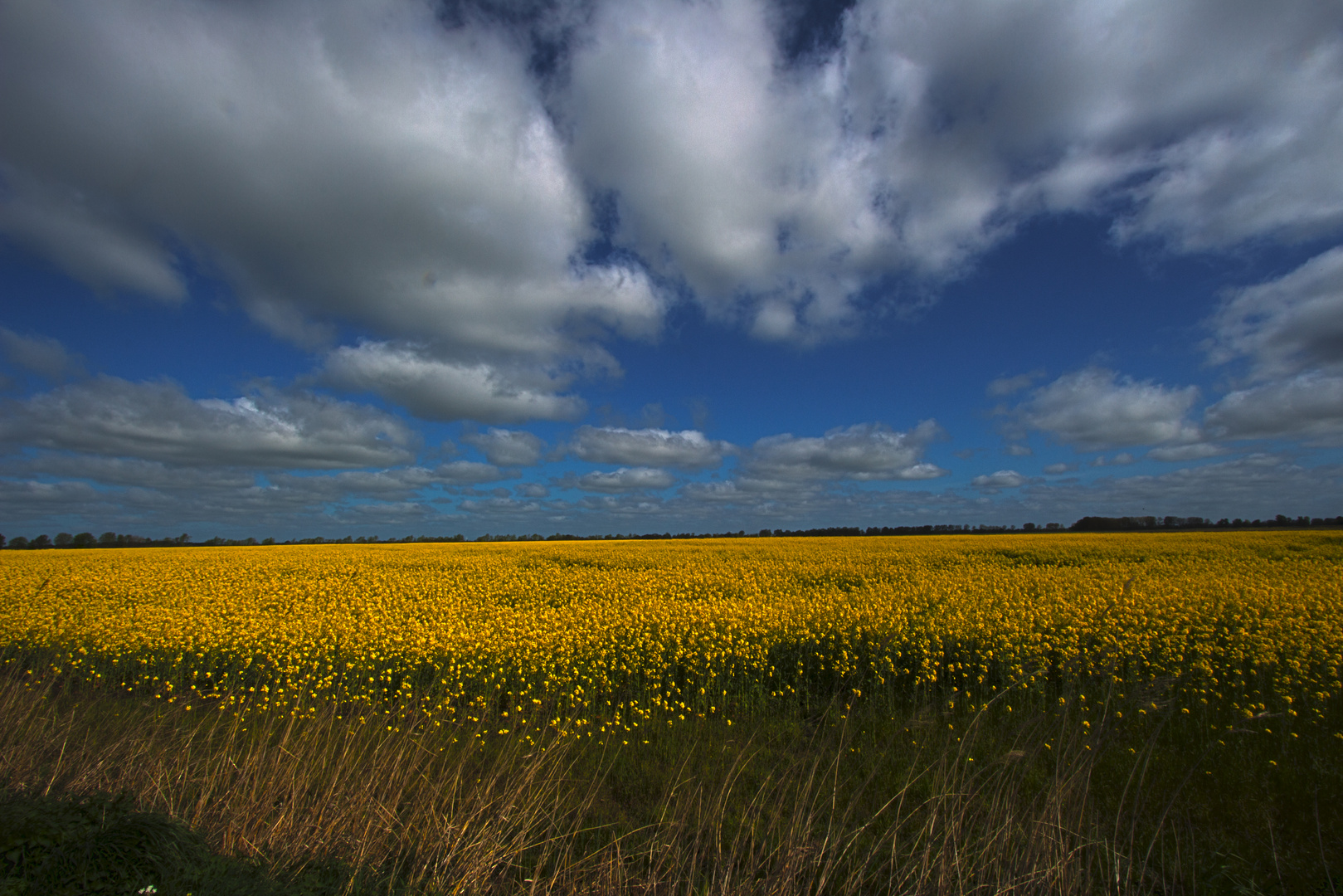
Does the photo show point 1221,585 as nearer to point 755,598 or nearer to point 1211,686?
point 1211,686

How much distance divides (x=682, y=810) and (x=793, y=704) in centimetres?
362

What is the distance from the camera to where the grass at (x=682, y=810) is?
9.64ft

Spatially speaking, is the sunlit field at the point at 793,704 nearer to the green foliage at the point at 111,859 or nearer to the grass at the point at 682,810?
the grass at the point at 682,810

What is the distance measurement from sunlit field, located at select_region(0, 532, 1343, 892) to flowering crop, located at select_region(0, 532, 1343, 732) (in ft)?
0.24

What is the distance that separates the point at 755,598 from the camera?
561 inches

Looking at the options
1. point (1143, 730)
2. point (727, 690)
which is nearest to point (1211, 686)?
point (1143, 730)

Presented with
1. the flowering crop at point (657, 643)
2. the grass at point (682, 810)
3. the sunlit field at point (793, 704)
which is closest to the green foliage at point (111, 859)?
the grass at point (682, 810)

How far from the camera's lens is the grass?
2939 millimetres

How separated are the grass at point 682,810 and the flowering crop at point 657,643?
0.73 m

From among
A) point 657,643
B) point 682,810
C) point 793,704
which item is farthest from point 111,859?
point 657,643

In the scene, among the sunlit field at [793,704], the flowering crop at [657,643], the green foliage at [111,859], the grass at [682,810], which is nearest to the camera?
the green foliage at [111,859]

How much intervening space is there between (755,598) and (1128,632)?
711 centimetres

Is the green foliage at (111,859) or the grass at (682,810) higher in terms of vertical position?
the green foliage at (111,859)

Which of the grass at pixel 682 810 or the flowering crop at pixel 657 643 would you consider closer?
the grass at pixel 682 810
